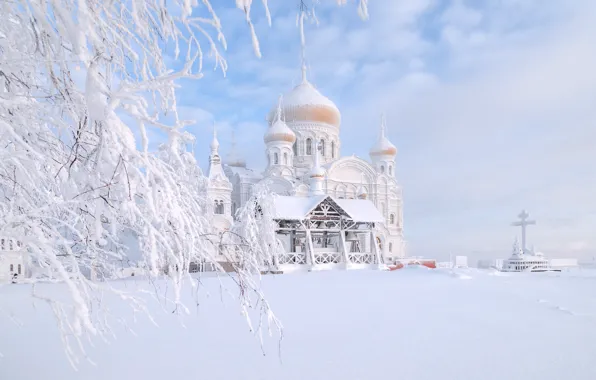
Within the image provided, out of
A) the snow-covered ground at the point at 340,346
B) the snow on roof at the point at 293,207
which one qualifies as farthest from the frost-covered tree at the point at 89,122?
the snow on roof at the point at 293,207

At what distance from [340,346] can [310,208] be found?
A: 16029 millimetres

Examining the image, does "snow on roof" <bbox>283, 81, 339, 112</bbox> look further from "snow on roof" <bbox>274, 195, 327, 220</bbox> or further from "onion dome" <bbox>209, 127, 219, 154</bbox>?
Result: "snow on roof" <bbox>274, 195, 327, 220</bbox>

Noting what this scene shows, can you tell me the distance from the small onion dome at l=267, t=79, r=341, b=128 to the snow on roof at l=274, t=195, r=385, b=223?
18.0m

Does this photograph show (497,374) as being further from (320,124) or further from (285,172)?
(320,124)

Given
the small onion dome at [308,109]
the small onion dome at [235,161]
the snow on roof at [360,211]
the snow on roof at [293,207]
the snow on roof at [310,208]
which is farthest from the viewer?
the small onion dome at [235,161]

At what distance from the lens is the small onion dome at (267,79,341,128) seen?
128ft

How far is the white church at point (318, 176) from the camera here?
25.2 metres

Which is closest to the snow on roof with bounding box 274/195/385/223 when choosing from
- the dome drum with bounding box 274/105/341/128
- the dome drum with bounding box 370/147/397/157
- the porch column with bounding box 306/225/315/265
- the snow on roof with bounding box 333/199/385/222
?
the snow on roof with bounding box 333/199/385/222

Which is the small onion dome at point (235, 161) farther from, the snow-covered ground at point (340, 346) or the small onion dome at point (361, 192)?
the snow-covered ground at point (340, 346)

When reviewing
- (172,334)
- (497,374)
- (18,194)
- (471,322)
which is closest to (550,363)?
(497,374)

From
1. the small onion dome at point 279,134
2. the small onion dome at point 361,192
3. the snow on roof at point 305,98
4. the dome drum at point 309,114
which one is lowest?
the small onion dome at point 361,192

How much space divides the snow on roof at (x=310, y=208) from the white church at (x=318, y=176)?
0.10 meters

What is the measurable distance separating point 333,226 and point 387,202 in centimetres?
1671

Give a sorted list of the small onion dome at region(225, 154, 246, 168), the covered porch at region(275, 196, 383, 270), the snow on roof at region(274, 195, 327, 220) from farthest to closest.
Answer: the small onion dome at region(225, 154, 246, 168), the covered porch at region(275, 196, 383, 270), the snow on roof at region(274, 195, 327, 220)
